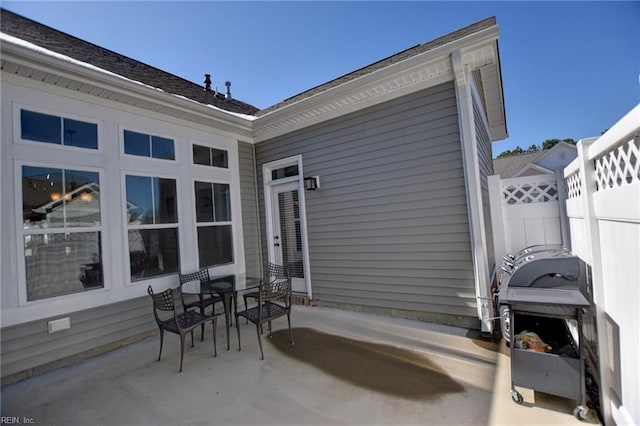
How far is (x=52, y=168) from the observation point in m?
3.12

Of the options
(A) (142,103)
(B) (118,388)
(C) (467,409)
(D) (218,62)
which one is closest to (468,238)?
(C) (467,409)

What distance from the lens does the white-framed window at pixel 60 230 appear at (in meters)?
2.95

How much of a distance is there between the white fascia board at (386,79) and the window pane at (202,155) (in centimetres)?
95

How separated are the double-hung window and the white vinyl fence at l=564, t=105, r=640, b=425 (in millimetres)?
4613

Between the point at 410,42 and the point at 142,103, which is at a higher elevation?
the point at 410,42

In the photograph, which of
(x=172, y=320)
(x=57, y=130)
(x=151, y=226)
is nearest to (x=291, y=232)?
(x=151, y=226)

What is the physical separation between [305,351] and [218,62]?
20.6ft

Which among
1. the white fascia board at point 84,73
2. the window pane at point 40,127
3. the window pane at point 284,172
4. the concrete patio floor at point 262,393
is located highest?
the white fascia board at point 84,73

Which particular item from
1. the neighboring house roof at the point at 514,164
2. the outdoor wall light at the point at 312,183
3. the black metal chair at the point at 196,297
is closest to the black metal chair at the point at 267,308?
the black metal chair at the point at 196,297

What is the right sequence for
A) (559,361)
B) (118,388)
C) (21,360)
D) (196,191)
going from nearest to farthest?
(559,361) < (118,388) < (21,360) < (196,191)

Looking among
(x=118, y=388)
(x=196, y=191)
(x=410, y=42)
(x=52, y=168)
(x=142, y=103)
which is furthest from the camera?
(x=410, y=42)

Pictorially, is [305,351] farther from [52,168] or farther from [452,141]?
[52,168]

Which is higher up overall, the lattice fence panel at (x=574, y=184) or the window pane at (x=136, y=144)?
the window pane at (x=136, y=144)

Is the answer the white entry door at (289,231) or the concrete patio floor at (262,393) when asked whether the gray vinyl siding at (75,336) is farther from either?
the white entry door at (289,231)
